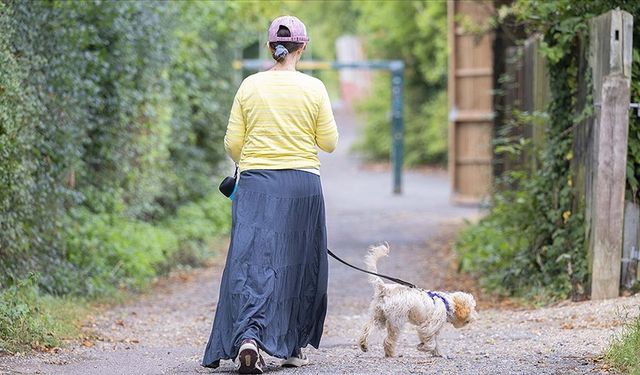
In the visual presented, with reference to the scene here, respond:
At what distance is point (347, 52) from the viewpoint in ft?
155

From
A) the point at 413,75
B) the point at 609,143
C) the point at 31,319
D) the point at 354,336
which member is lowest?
the point at 354,336

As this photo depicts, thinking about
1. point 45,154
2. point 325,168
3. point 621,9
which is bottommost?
point 325,168

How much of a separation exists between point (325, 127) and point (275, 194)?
479mm

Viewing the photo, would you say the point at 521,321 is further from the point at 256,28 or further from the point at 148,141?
A: the point at 256,28

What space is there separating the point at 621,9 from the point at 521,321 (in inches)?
97.5

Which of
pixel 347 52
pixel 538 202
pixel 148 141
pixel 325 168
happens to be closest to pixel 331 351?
pixel 538 202

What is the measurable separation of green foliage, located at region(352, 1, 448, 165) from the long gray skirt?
1889 centimetres

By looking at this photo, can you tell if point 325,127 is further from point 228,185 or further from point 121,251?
point 121,251

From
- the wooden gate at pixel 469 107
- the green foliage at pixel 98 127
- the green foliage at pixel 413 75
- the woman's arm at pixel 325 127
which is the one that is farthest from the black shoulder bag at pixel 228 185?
the green foliage at pixel 413 75

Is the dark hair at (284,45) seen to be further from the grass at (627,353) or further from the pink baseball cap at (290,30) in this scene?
the grass at (627,353)

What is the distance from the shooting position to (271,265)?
6426 mm

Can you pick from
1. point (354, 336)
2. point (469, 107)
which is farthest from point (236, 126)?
point (469, 107)

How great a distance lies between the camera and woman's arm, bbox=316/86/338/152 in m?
6.52

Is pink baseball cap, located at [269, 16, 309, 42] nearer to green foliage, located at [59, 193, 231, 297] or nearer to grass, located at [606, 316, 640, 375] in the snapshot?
grass, located at [606, 316, 640, 375]
